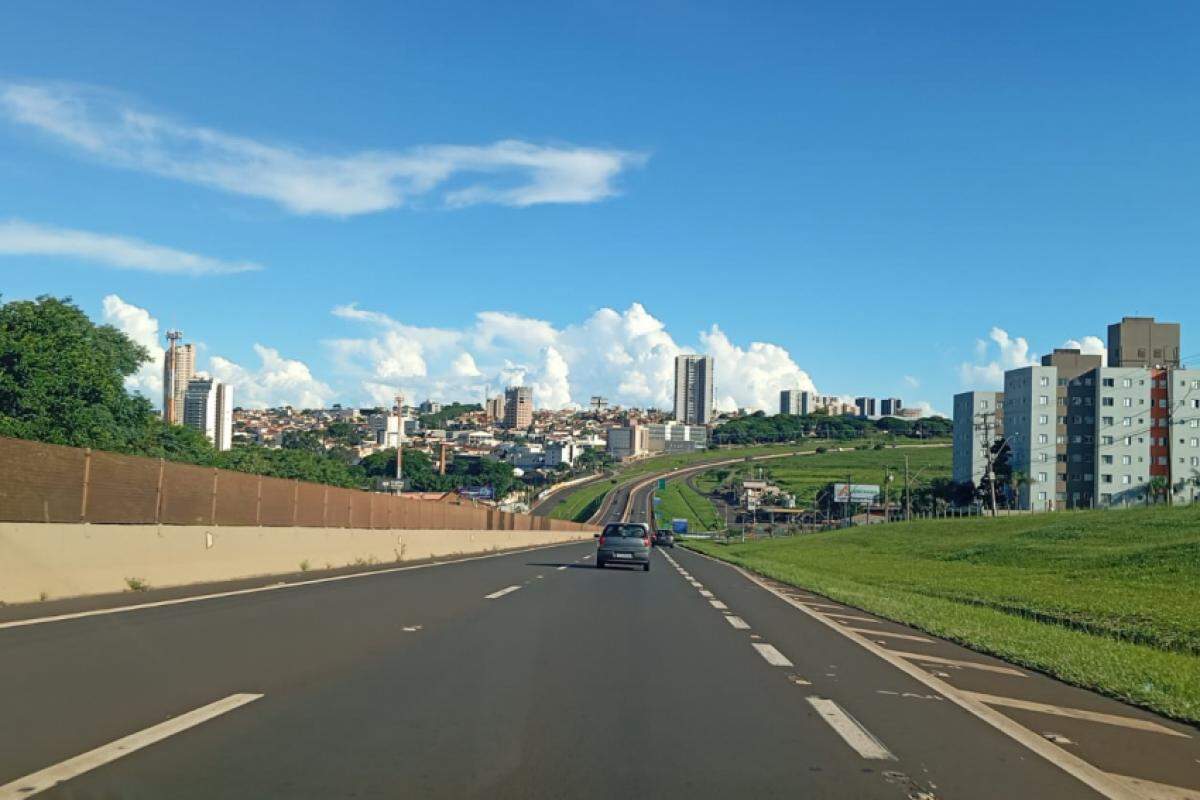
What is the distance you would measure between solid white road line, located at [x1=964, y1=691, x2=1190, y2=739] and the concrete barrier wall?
1259 centimetres

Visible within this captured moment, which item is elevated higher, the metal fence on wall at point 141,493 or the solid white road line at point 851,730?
the metal fence on wall at point 141,493

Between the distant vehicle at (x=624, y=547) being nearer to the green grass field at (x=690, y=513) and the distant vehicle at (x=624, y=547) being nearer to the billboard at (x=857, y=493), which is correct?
the green grass field at (x=690, y=513)

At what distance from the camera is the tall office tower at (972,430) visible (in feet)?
520

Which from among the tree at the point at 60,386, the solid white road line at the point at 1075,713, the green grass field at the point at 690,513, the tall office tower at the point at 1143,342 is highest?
the tall office tower at the point at 1143,342

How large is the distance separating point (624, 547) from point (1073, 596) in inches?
558

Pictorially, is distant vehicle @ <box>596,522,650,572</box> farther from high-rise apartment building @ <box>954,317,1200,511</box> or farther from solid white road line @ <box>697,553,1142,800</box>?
high-rise apartment building @ <box>954,317,1200,511</box>

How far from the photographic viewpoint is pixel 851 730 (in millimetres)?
8086

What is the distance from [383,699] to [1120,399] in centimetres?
14804

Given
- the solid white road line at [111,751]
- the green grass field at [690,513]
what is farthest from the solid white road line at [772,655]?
the green grass field at [690,513]

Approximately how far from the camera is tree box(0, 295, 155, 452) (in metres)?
67.6

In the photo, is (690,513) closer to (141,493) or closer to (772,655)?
(141,493)

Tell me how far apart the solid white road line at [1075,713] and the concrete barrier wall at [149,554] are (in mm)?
12591

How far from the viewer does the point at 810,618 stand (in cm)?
1805

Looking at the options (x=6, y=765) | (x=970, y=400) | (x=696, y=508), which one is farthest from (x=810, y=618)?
(x=696, y=508)
